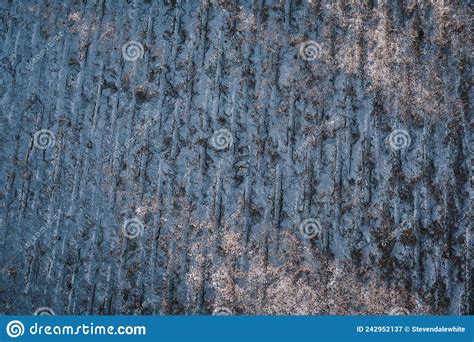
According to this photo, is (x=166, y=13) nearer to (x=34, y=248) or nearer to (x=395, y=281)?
(x=34, y=248)

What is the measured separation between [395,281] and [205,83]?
46cm

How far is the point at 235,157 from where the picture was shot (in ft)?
2.92

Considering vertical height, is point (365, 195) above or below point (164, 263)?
above

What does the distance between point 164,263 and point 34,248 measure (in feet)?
0.72

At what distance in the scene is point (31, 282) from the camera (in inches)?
34.3

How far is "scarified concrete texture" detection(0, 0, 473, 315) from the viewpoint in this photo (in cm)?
87

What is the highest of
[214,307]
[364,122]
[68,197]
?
[364,122]

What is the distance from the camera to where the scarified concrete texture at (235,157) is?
87 cm

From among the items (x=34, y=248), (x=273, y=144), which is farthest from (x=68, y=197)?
(x=273, y=144)

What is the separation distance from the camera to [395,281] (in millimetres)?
859

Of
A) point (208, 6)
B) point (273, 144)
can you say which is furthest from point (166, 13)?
point (273, 144)

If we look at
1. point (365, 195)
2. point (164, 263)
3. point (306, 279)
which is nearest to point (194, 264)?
point (164, 263)

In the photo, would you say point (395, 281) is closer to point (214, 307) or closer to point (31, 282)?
point (214, 307)

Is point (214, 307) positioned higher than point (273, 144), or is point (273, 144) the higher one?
point (273, 144)
